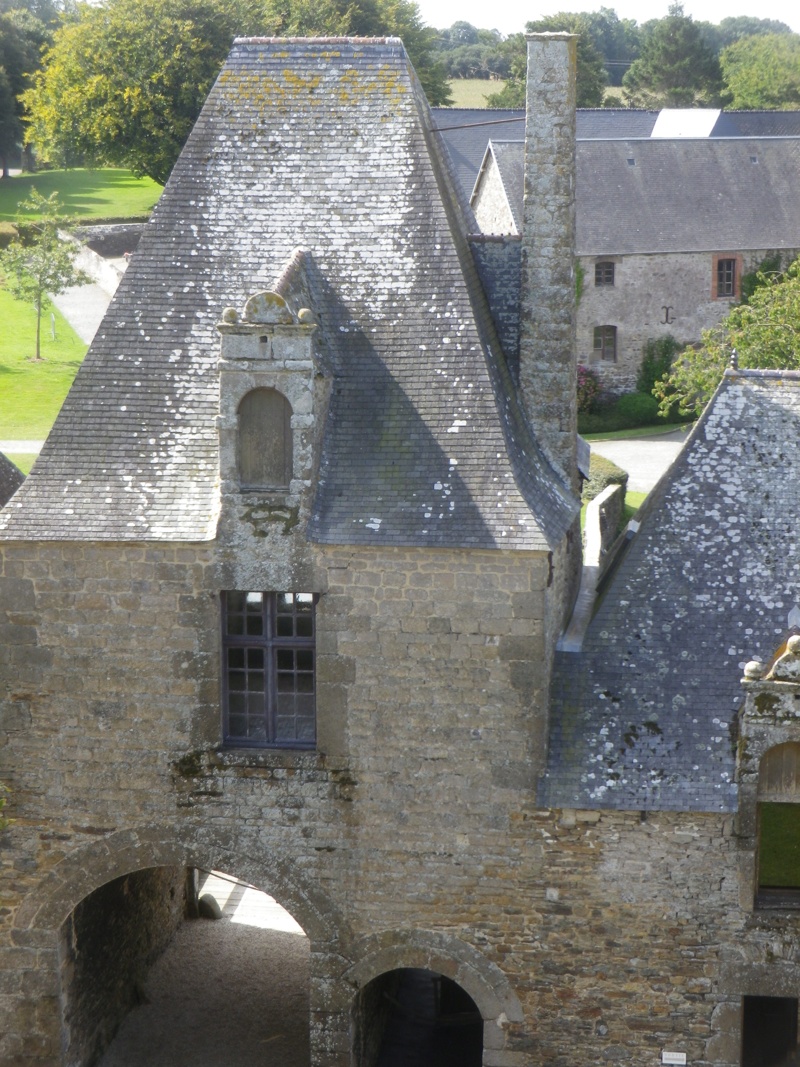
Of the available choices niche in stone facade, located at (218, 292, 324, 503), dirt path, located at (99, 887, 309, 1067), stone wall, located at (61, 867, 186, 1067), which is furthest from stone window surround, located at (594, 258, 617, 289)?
niche in stone facade, located at (218, 292, 324, 503)

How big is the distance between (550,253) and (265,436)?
3801 mm

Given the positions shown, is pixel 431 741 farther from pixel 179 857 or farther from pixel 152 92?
pixel 152 92

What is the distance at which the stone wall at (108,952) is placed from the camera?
1572cm

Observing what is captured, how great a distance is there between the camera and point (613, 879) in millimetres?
14445

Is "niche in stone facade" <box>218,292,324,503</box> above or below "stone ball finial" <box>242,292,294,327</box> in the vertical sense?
below

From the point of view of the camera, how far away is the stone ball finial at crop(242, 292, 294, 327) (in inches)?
549

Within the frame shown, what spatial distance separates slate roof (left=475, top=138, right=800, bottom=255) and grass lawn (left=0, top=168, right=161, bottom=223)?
2327 centimetres

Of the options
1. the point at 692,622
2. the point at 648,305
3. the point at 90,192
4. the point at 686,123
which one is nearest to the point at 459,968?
the point at 692,622

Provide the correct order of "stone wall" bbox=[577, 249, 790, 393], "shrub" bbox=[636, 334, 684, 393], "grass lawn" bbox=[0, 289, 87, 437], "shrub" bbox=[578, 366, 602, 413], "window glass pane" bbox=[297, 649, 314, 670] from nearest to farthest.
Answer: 1. "window glass pane" bbox=[297, 649, 314, 670]
2. "grass lawn" bbox=[0, 289, 87, 437]
3. "shrub" bbox=[578, 366, 602, 413]
4. "stone wall" bbox=[577, 249, 790, 393]
5. "shrub" bbox=[636, 334, 684, 393]

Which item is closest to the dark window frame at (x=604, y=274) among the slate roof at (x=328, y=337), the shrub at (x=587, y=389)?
the shrub at (x=587, y=389)

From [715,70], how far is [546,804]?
292ft

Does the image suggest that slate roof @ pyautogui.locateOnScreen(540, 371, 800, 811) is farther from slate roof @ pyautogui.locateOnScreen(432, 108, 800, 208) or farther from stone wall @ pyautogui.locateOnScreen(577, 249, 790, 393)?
slate roof @ pyautogui.locateOnScreen(432, 108, 800, 208)

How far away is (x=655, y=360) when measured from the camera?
4722 cm

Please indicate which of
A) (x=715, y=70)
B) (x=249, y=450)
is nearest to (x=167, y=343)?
(x=249, y=450)
